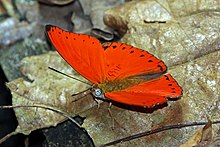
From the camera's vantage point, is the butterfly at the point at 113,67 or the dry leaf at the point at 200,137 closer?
the dry leaf at the point at 200,137

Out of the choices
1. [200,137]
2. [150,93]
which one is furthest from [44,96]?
[200,137]

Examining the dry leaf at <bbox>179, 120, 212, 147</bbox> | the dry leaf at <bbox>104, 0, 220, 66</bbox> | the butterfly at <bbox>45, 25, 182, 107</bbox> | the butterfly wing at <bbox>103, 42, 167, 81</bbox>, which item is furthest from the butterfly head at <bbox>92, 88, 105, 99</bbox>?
the dry leaf at <bbox>179, 120, 212, 147</bbox>

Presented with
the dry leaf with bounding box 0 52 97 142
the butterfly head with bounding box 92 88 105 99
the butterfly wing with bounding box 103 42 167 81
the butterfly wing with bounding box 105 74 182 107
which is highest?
the butterfly wing with bounding box 103 42 167 81

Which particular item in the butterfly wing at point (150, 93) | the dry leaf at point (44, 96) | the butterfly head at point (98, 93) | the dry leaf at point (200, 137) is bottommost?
the dry leaf at point (200, 137)

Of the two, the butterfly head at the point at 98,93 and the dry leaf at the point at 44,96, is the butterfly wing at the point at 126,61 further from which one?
the dry leaf at the point at 44,96

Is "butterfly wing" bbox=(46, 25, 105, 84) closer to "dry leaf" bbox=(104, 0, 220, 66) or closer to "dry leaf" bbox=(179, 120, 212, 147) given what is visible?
"dry leaf" bbox=(104, 0, 220, 66)

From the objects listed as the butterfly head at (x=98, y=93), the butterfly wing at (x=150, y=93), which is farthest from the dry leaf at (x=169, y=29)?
the butterfly head at (x=98, y=93)
